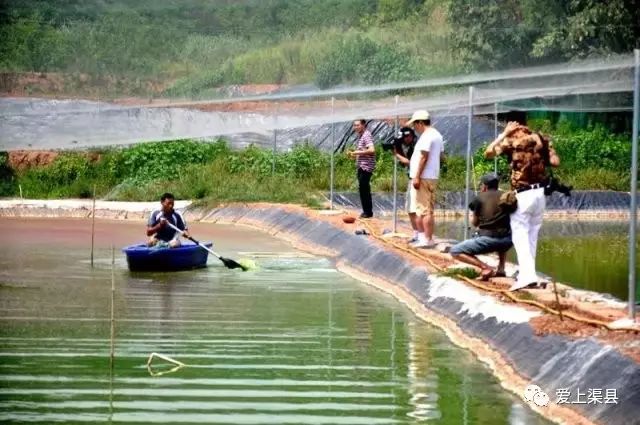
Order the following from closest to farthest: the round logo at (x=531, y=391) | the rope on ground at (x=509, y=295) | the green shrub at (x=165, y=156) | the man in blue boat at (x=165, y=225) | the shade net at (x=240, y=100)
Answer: the round logo at (x=531, y=391) < the rope on ground at (x=509, y=295) < the shade net at (x=240, y=100) < the man in blue boat at (x=165, y=225) < the green shrub at (x=165, y=156)

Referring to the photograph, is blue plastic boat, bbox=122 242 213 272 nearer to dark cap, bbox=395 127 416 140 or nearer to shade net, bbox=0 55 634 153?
shade net, bbox=0 55 634 153

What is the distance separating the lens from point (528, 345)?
10.8 m

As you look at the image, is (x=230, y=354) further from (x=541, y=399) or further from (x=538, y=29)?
(x=538, y=29)

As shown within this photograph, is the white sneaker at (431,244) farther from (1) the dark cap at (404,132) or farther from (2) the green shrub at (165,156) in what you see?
(2) the green shrub at (165,156)

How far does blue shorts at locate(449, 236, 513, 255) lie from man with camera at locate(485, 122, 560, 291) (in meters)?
0.73

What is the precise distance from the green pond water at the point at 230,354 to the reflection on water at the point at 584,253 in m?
2.68

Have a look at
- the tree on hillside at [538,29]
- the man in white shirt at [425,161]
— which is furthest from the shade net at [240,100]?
the tree on hillside at [538,29]

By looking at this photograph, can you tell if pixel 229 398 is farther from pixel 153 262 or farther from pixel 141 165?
pixel 141 165

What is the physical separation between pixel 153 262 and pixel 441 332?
18.5 feet

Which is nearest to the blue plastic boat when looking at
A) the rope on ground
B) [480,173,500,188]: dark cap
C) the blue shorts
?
the rope on ground

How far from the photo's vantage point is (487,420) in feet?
31.1

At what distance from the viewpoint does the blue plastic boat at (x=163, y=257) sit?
1772cm

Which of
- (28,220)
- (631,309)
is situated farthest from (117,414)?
(28,220)

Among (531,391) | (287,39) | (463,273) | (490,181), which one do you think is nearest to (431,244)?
(463,273)
